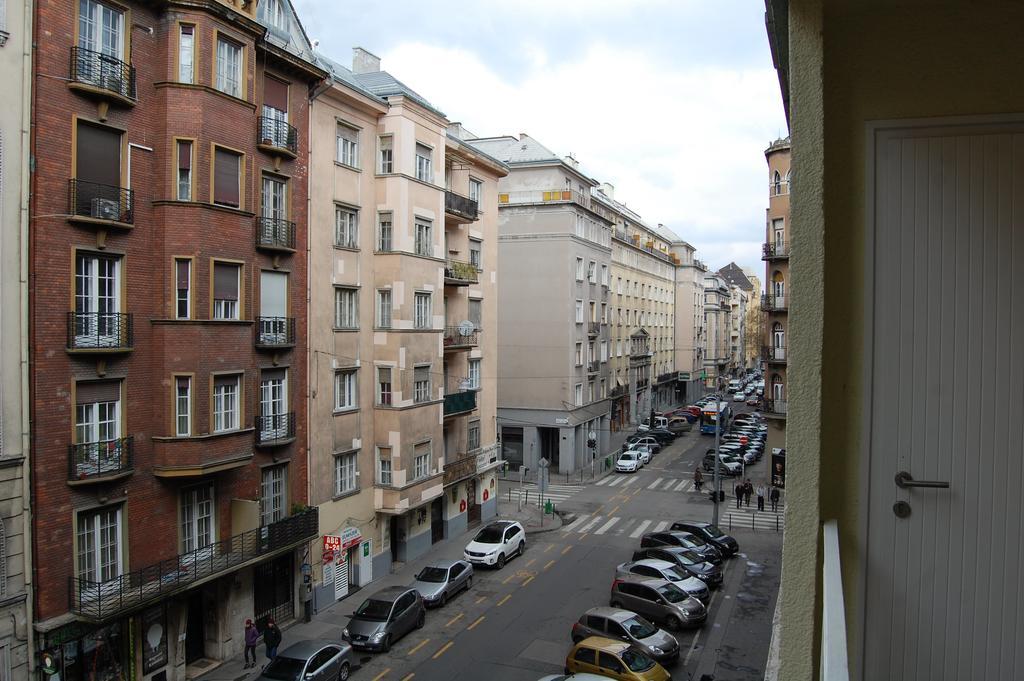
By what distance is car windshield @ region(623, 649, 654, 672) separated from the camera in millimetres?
19000

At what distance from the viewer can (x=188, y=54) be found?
1966cm

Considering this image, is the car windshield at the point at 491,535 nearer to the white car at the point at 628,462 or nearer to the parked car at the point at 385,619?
the parked car at the point at 385,619

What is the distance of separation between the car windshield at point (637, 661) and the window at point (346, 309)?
1485 cm

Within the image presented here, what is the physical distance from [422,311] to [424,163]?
618cm

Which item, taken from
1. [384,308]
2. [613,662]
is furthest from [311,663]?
[384,308]

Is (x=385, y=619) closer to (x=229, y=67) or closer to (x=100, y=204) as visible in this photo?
(x=100, y=204)

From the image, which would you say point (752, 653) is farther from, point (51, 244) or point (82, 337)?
point (51, 244)

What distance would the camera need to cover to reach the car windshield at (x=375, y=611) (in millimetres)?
22734

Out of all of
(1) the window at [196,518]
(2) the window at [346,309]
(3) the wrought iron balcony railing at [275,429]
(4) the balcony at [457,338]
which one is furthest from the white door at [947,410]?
(4) the balcony at [457,338]

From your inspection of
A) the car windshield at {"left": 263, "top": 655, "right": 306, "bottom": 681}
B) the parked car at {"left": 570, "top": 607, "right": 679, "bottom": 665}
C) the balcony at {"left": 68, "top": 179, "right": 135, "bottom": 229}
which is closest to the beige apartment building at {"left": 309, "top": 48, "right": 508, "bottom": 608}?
the car windshield at {"left": 263, "top": 655, "right": 306, "bottom": 681}

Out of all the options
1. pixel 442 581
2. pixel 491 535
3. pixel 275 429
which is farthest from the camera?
pixel 491 535

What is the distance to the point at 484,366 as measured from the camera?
3850 cm

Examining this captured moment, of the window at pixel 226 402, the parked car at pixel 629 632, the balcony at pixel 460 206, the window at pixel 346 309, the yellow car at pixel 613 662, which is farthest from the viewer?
the balcony at pixel 460 206

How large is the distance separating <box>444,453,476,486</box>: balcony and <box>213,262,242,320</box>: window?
→ 14.7 meters
